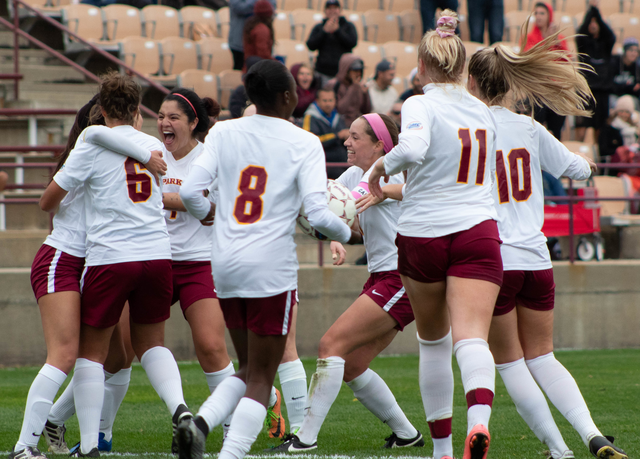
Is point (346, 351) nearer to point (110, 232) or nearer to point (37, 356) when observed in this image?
point (110, 232)

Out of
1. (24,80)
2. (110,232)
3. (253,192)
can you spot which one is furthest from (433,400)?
(24,80)

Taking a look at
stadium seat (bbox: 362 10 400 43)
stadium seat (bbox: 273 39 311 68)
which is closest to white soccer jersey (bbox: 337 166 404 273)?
stadium seat (bbox: 273 39 311 68)

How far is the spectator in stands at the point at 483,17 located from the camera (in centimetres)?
1355

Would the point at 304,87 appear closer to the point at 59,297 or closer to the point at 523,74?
the point at 523,74

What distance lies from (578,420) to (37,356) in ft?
20.4

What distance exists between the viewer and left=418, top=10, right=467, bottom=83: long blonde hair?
3.68m

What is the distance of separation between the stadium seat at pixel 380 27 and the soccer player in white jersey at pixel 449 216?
12854mm

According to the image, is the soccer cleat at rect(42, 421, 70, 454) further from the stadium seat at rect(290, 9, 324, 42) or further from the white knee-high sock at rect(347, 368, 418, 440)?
the stadium seat at rect(290, 9, 324, 42)

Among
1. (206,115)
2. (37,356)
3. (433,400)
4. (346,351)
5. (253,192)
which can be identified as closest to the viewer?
(253,192)

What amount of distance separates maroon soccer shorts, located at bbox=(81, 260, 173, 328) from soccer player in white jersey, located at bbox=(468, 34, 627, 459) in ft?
5.65

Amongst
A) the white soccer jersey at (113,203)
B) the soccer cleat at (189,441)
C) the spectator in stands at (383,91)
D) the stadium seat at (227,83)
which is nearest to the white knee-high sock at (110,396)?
the white soccer jersey at (113,203)

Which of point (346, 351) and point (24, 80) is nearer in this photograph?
point (346, 351)

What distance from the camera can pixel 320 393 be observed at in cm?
Result: 450

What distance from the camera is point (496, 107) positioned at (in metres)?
4.09
